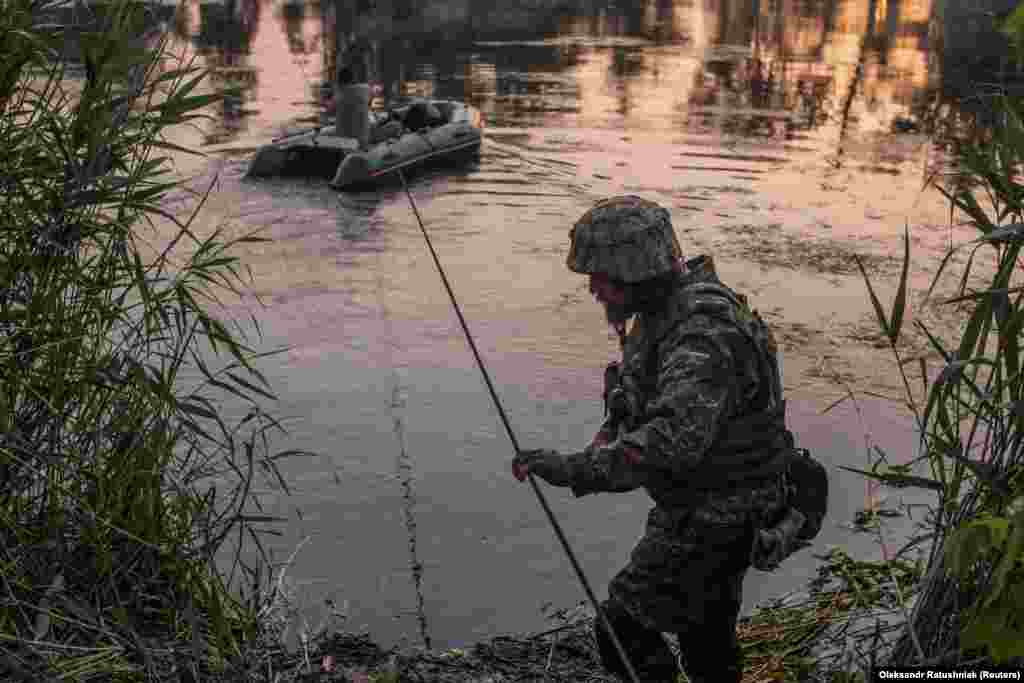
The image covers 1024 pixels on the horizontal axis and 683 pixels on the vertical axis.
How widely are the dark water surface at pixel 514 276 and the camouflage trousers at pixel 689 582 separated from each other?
68.8 inches

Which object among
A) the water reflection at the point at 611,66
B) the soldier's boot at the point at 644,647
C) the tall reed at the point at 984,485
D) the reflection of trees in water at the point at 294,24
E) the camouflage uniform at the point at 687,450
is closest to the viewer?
the tall reed at the point at 984,485

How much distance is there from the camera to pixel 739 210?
50.5 ft

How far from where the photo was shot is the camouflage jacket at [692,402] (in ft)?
12.1

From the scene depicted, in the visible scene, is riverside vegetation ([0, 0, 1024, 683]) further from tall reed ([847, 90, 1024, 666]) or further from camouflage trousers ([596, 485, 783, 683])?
camouflage trousers ([596, 485, 783, 683])

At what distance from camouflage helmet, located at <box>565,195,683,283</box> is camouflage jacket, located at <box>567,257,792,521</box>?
145 mm

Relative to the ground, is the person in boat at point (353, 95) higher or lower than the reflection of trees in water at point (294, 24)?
lower

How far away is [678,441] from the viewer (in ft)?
12.1

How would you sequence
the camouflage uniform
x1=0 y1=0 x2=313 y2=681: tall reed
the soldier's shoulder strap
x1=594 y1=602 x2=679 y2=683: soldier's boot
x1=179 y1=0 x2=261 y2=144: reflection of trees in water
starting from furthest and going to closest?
x1=179 y1=0 x2=261 y2=144: reflection of trees in water < x1=594 y1=602 x2=679 y2=683: soldier's boot < x1=0 y1=0 x2=313 y2=681: tall reed < the soldier's shoulder strap < the camouflage uniform

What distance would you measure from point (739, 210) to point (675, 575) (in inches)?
466

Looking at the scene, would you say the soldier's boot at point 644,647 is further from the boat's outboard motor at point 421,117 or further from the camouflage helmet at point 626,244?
the boat's outboard motor at point 421,117

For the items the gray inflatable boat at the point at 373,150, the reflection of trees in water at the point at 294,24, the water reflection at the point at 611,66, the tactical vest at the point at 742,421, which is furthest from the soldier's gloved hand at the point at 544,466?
the reflection of trees in water at the point at 294,24

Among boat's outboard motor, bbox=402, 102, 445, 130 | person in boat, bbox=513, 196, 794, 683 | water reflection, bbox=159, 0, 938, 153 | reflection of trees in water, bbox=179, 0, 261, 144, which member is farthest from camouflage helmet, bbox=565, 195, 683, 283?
→ water reflection, bbox=159, 0, 938, 153

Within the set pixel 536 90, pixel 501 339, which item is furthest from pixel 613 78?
pixel 501 339

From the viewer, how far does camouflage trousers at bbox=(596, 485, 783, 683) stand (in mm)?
4004
